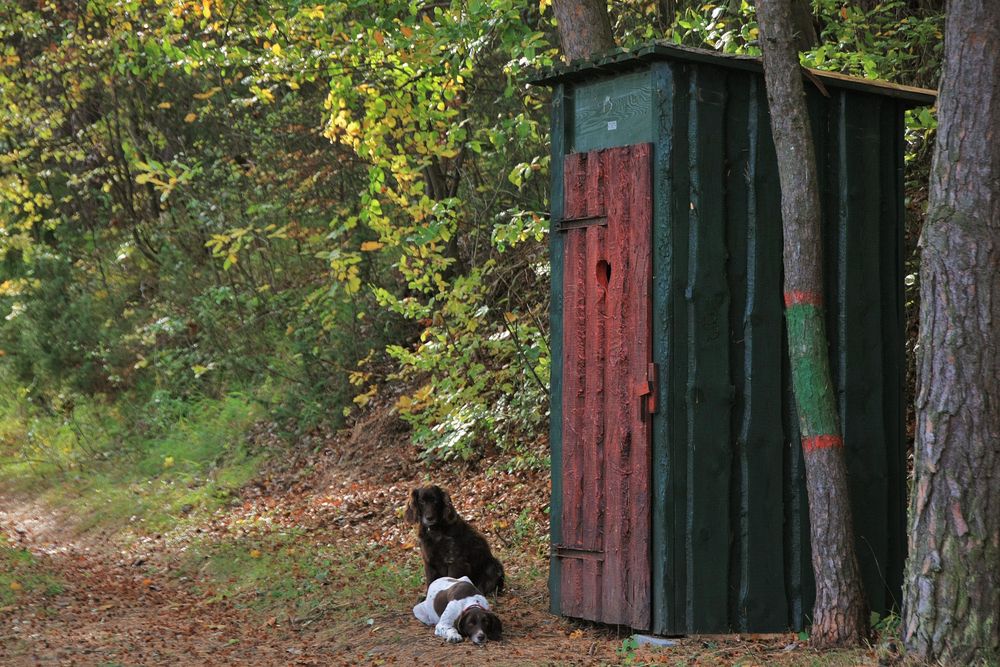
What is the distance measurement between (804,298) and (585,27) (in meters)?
3.48

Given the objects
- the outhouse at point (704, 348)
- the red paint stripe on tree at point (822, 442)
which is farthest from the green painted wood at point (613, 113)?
the red paint stripe on tree at point (822, 442)

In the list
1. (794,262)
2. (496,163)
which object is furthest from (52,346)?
(794,262)

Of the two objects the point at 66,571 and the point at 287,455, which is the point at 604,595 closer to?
the point at 66,571

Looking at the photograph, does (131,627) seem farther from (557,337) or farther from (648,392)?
(648,392)

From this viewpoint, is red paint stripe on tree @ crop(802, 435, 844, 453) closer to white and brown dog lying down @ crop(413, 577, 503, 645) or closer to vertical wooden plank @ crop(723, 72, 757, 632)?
vertical wooden plank @ crop(723, 72, 757, 632)

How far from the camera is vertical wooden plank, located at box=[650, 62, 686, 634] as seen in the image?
21.3ft

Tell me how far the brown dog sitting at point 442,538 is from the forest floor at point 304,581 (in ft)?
1.19

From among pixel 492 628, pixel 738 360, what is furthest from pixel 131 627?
pixel 738 360

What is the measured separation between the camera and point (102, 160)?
20.2 m

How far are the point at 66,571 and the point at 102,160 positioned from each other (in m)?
11.5

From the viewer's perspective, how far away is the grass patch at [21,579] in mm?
8797

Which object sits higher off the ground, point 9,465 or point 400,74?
point 400,74

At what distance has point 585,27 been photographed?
8.64m

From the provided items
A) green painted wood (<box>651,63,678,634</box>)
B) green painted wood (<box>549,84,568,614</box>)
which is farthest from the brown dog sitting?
green painted wood (<box>651,63,678,634</box>)
